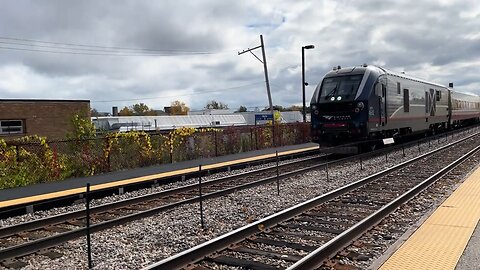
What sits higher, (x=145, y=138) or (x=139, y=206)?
(x=145, y=138)

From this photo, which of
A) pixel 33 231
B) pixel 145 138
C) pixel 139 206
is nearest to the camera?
pixel 33 231

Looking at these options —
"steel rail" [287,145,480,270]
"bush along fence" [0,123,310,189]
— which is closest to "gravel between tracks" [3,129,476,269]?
"steel rail" [287,145,480,270]

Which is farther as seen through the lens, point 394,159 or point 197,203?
point 394,159

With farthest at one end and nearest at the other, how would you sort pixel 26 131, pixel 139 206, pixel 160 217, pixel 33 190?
1. pixel 26 131
2. pixel 33 190
3. pixel 139 206
4. pixel 160 217

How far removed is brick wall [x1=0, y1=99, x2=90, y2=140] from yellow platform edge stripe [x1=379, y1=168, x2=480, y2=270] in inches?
1044

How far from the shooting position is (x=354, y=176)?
13.4 metres

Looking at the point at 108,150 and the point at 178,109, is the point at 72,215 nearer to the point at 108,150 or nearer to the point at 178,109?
the point at 108,150

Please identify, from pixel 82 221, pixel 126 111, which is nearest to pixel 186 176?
pixel 82 221

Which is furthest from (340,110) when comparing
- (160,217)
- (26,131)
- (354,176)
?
(26,131)

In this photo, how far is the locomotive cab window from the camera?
30741 mm

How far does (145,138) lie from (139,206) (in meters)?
8.21

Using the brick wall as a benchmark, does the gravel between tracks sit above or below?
below

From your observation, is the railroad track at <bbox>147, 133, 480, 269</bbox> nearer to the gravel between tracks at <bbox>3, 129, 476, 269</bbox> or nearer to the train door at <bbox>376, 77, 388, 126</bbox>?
the gravel between tracks at <bbox>3, 129, 476, 269</bbox>

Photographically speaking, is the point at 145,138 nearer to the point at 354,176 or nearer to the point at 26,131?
the point at 354,176
